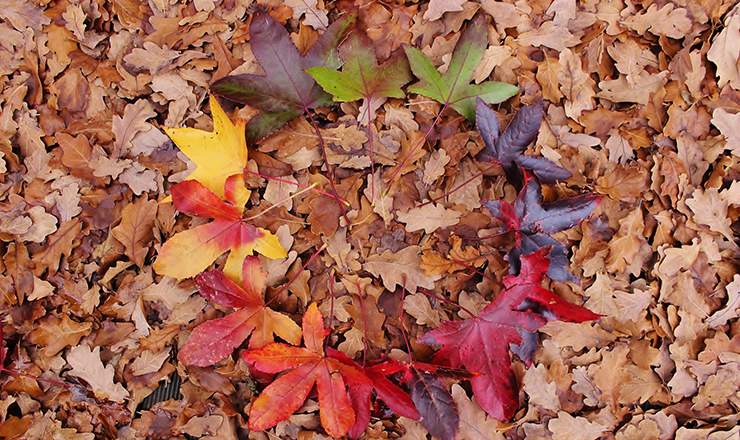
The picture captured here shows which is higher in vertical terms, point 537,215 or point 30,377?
point 537,215

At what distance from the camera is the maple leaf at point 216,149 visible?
1.43m

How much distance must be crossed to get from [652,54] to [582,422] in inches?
49.8

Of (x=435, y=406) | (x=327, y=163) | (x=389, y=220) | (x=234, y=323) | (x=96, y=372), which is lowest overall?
(x=435, y=406)

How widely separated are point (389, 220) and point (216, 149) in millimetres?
598

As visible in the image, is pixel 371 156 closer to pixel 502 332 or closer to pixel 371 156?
pixel 371 156

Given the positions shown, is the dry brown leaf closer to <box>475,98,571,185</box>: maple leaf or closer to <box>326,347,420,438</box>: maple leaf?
<box>326,347,420,438</box>: maple leaf

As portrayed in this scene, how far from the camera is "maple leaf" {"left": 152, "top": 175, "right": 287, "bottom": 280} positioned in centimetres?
142

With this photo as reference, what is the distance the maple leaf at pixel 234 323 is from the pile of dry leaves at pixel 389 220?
13 millimetres

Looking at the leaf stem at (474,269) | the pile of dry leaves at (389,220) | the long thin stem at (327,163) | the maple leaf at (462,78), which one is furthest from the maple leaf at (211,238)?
the maple leaf at (462,78)

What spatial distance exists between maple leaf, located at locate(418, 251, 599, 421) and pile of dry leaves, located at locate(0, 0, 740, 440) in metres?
0.11

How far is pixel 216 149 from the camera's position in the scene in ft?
4.79

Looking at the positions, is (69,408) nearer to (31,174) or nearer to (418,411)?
(31,174)

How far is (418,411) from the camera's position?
1404 millimetres

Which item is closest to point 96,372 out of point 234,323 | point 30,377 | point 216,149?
point 30,377
